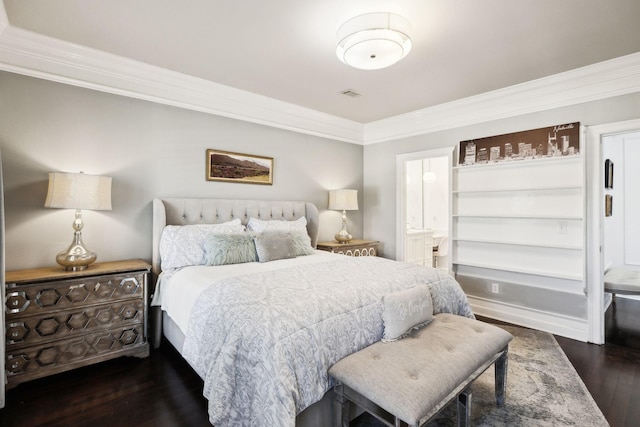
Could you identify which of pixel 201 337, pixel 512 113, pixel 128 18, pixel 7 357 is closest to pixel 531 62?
pixel 512 113

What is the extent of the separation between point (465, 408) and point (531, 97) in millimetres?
3297

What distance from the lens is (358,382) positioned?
150 centimetres

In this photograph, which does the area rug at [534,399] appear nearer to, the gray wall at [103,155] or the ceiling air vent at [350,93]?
the gray wall at [103,155]

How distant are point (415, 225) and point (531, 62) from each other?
4244 mm

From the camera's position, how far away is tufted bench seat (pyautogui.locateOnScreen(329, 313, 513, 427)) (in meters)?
1.38

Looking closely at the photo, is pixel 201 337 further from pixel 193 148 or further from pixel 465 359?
pixel 193 148

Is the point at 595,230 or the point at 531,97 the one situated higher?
the point at 531,97

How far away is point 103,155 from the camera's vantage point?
289cm

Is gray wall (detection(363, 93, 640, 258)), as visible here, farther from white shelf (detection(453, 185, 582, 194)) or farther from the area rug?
the area rug

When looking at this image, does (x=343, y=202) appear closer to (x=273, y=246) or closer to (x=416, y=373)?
(x=273, y=246)

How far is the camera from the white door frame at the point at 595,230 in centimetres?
306

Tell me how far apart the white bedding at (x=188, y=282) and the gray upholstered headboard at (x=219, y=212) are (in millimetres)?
401

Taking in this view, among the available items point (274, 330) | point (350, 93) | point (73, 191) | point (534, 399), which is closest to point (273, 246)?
point (274, 330)

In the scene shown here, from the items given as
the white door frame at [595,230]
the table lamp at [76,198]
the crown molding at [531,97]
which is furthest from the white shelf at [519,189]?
the table lamp at [76,198]
